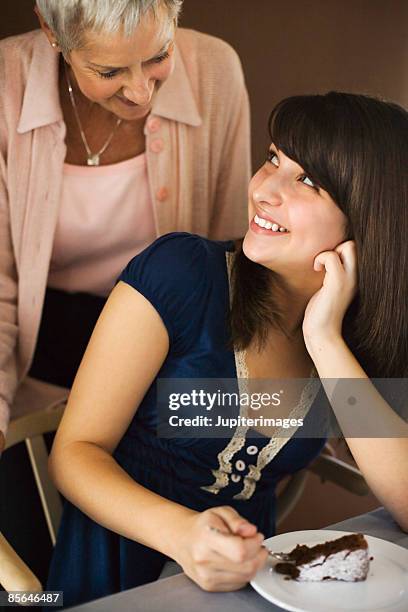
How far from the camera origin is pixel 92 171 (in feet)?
4.78

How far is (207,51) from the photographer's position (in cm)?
151

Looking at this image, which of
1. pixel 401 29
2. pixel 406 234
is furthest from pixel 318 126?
pixel 401 29

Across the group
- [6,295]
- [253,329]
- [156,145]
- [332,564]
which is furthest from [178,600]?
[156,145]

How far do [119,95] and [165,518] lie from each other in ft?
2.09

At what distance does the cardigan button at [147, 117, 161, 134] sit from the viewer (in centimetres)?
147

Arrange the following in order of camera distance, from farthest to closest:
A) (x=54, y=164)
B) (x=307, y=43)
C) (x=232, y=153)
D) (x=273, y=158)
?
1. (x=307, y=43)
2. (x=232, y=153)
3. (x=54, y=164)
4. (x=273, y=158)

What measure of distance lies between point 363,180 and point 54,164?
53 centimetres

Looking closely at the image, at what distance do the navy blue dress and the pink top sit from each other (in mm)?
284

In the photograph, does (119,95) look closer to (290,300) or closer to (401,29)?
(290,300)

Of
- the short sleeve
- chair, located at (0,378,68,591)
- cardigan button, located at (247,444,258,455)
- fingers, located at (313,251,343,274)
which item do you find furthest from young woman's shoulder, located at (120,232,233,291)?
chair, located at (0,378,68,591)

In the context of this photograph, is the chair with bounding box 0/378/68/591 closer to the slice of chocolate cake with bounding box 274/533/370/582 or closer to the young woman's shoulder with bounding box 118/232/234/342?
the young woman's shoulder with bounding box 118/232/234/342

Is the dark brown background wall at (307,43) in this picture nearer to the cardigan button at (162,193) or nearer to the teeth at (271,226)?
the cardigan button at (162,193)
